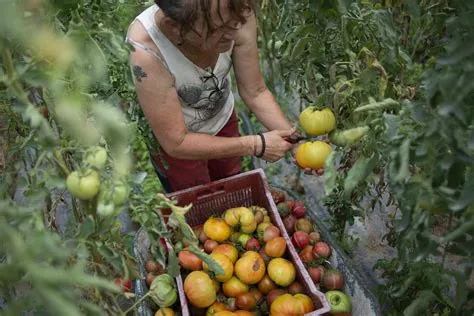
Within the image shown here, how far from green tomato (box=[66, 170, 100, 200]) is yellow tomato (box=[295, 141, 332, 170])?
2.47 ft

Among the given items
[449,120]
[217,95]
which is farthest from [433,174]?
[217,95]

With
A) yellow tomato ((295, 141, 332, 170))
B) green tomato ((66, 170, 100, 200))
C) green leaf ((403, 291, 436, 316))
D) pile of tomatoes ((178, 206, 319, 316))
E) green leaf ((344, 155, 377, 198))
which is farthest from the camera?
pile of tomatoes ((178, 206, 319, 316))

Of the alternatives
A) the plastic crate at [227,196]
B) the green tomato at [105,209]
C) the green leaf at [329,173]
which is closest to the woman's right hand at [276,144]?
the plastic crate at [227,196]

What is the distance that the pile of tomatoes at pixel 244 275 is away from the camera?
1604 millimetres

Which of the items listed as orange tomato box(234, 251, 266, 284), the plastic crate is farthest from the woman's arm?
orange tomato box(234, 251, 266, 284)

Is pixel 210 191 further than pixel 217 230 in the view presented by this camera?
Yes

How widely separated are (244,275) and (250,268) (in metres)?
0.03

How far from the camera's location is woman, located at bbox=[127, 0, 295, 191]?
1410 millimetres

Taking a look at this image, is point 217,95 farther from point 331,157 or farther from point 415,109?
point 415,109

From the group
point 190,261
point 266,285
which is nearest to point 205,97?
point 190,261

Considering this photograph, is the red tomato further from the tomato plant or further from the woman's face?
the woman's face

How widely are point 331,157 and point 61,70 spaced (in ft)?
1.96

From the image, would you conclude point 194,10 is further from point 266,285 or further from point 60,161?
point 266,285

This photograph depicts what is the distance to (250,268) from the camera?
5.45ft
